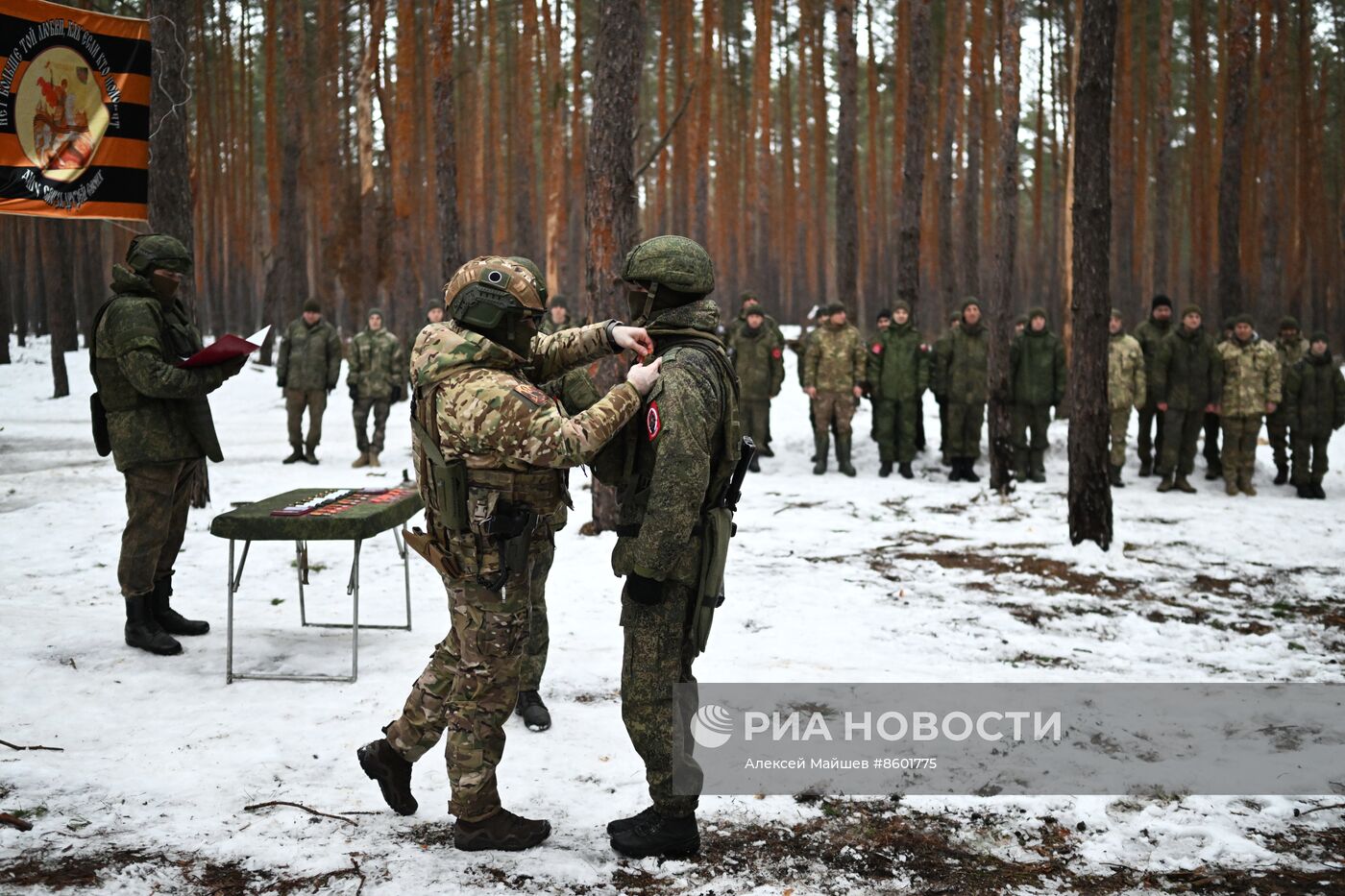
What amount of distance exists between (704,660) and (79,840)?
124 inches

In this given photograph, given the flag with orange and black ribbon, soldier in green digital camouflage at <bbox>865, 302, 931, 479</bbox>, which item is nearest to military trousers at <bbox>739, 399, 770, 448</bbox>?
soldier in green digital camouflage at <bbox>865, 302, 931, 479</bbox>

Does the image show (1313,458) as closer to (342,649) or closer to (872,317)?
(342,649)

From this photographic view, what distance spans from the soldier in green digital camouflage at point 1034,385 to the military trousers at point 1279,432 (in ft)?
8.24

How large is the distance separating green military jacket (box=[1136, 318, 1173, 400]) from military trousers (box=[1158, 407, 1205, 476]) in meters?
0.38

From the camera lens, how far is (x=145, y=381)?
17.5 ft

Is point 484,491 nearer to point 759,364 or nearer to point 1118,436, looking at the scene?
point 759,364

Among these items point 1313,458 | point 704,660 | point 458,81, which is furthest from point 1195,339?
point 458,81

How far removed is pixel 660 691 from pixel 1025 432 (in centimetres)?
1028

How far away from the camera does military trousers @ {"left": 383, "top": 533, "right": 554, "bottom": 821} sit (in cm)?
348

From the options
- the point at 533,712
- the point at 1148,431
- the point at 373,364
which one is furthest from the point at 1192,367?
the point at 533,712

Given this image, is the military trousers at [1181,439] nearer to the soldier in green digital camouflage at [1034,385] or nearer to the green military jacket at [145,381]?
the soldier in green digital camouflage at [1034,385]

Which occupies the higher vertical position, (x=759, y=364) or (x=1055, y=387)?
(x=759, y=364)

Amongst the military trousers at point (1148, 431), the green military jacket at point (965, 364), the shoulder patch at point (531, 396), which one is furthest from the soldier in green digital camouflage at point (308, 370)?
the military trousers at point (1148, 431)

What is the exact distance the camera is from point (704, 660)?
5684 millimetres
